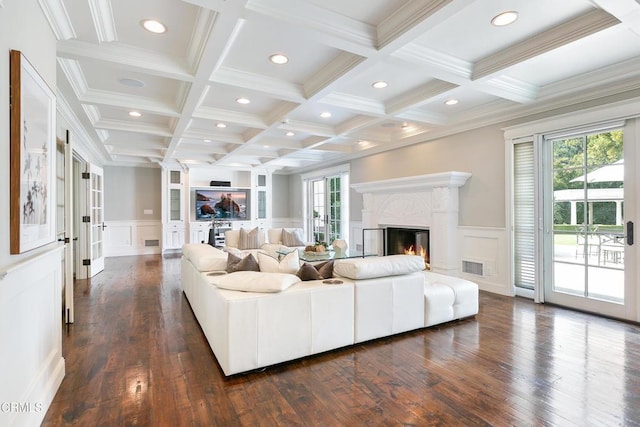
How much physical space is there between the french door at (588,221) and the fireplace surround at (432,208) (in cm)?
117

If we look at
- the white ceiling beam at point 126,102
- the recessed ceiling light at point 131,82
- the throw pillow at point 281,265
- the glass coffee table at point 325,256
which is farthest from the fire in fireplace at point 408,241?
the recessed ceiling light at point 131,82

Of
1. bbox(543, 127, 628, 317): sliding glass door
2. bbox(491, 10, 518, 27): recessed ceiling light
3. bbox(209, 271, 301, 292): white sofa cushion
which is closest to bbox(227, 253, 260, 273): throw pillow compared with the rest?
bbox(209, 271, 301, 292): white sofa cushion

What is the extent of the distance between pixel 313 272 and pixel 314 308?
38cm

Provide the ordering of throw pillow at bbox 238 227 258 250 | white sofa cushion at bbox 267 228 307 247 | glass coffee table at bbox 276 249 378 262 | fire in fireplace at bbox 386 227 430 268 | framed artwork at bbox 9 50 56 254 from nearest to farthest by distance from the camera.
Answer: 1. framed artwork at bbox 9 50 56 254
2. glass coffee table at bbox 276 249 378 262
3. fire in fireplace at bbox 386 227 430 268
4. throw pillow at bbox 238 227 258 250
5. white sofa cushion at bbox 267 228 307 247

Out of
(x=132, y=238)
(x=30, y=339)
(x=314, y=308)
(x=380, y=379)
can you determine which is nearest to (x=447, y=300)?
(x=380, y=379)

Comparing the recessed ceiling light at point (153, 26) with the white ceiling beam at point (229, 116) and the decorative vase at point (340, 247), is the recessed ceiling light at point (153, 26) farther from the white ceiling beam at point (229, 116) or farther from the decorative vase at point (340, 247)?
the decorative vase at point (340, 247)

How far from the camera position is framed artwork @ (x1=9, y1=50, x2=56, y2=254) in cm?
156

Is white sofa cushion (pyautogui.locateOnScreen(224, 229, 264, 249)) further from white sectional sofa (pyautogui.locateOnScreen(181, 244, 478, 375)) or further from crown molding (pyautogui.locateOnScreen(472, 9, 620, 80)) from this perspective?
crown molding (pyautogui.locateOnScreen(472, 9, 620, 80))

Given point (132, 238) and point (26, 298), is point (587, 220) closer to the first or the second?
point (26, 298)

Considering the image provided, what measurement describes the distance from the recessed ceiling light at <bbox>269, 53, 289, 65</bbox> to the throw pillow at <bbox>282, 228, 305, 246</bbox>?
4244mm

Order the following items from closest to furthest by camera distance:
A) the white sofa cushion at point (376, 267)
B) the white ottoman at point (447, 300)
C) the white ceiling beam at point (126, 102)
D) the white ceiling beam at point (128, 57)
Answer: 1. the white ceiling beam at point (128, 57)
2. the white sofa cushion at point (376, 267)
3. the white ottoman at point (447, 300)
4. the white ceiling beam at point (126, 102)

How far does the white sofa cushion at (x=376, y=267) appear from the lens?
2.81m

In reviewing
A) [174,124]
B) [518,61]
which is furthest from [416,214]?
[174,124]

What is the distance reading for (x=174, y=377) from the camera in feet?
7.53
